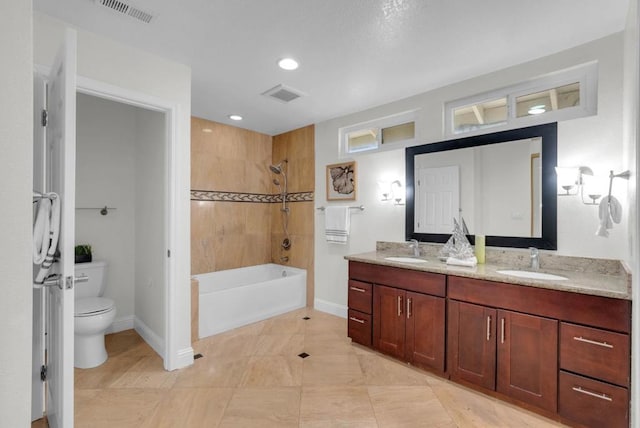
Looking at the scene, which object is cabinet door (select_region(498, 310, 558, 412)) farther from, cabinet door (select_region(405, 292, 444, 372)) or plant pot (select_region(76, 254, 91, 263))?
plant pot (select_region(76, 254, 91, 263))

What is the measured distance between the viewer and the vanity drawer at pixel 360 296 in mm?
2727

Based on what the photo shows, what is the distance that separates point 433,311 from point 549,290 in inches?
30.3

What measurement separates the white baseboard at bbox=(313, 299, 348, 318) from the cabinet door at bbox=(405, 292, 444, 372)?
3.98 feet

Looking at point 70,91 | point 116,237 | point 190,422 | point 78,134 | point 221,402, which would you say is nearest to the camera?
point 70,91

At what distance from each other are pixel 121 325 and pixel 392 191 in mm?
3184

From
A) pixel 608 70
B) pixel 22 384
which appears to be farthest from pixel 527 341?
pixel 22 384

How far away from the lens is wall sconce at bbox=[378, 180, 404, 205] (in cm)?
307

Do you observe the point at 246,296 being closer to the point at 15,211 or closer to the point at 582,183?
the point at 15,211

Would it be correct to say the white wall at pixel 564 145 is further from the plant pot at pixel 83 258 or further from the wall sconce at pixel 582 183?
the plant pot at pixel 83 258

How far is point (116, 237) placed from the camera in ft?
10.4

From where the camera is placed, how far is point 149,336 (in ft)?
9.25

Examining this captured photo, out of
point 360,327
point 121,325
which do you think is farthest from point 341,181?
point 121,325

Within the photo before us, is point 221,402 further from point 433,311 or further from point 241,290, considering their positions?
point 433,311

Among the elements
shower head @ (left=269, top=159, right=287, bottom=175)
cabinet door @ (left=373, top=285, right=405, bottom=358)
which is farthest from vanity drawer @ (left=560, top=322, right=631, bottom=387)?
shower head @ (left=269, top=159, right=287, bottom=175)
